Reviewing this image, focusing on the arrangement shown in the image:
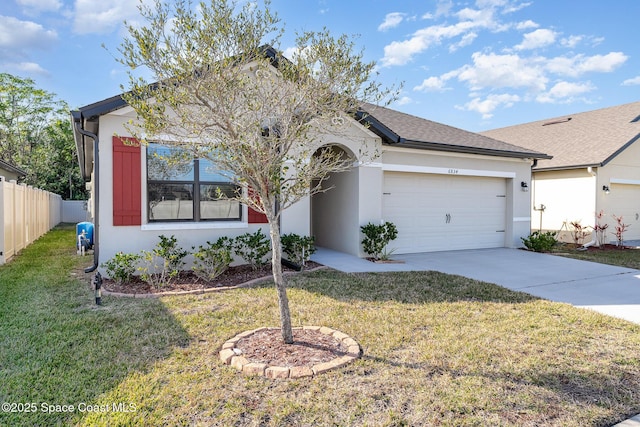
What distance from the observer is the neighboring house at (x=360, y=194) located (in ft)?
26.1

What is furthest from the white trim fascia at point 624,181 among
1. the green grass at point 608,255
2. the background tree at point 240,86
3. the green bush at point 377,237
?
the background tree at point 240,86

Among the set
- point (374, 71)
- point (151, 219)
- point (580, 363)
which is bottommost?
point (580, 363)

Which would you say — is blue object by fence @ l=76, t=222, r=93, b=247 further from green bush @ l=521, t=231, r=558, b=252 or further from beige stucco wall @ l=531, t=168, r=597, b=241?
beige stucco wall @ l=531, t=168, r=597, b=241

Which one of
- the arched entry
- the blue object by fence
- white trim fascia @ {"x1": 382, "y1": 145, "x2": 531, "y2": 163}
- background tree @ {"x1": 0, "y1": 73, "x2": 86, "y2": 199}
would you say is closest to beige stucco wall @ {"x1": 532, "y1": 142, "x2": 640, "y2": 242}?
white trim fascia @ {"x1": 382, "y1": 145, "x2": 531, "y2": 163}

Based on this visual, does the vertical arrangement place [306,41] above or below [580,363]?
above

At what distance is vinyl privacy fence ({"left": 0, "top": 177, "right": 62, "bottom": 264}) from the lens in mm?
9859

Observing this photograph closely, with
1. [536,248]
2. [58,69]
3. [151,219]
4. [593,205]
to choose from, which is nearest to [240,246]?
[151,219]

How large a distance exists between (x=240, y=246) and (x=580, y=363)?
21.3 feet

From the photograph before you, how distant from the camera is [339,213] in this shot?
455 inches

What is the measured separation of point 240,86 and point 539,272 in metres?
8.41

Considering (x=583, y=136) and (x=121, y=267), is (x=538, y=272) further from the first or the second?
(x=583, y=136)

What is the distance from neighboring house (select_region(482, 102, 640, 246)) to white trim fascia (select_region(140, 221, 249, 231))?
13.4 metres

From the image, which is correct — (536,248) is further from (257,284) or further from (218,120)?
(218,120)

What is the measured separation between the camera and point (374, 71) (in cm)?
467
